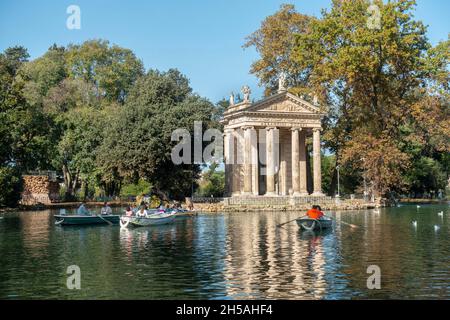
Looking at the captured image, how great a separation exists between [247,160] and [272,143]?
11.7 feet

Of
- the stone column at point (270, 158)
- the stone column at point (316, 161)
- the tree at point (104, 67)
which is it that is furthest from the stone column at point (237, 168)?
the tree at point (104, 67)

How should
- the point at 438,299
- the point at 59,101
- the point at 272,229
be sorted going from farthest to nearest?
1. the point at 59,101
2. the point at 272,229
3. the point at 438,299

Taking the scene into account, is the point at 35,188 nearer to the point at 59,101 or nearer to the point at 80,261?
the point at 59,101

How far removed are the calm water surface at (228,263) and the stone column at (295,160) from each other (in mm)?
36519

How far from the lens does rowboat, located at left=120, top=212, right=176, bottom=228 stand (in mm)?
46125

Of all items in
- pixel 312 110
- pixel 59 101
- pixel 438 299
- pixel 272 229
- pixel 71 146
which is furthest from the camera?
pixel 59 101

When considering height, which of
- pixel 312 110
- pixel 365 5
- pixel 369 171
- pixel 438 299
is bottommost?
pixel 438 299

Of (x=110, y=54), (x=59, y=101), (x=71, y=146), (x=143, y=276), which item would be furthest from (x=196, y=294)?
(x=110, y=54)

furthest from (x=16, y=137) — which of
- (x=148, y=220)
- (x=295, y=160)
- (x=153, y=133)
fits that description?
(x=148, y=220)

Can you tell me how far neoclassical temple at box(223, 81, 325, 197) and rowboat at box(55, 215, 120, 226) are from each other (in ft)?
91.8

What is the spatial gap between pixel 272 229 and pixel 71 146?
178 ft

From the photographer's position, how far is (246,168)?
2995 inches

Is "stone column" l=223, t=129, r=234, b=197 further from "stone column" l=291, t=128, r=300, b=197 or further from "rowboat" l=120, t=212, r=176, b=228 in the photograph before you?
"rowboat" l=120, t=212, r=176, b=228

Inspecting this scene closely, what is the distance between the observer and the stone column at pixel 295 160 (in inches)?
3081
